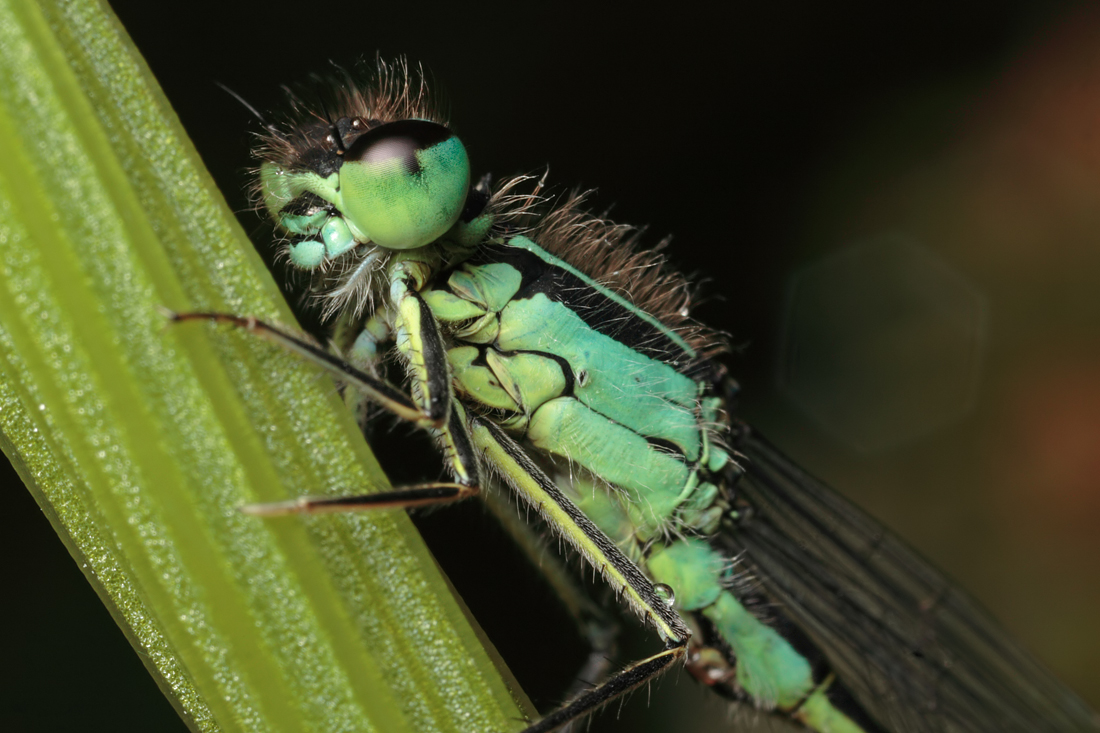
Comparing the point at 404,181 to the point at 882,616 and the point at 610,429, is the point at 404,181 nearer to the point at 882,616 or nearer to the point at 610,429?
the point at 610,429

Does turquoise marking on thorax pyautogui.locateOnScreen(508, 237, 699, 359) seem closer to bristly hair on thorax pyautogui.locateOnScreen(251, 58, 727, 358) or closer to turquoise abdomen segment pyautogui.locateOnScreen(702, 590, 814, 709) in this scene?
bristly hair on thorax pyautogui.locateOnScreen(251, 58, 727, 358)

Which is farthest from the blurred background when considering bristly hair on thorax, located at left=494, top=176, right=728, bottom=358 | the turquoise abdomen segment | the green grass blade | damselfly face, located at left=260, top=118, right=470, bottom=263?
the green grass blade

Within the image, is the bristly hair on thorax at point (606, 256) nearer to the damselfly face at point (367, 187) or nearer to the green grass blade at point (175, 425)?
the damselfly face at point (367, 187)

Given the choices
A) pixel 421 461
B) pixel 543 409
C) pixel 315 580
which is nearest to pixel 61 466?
pixel 315 580

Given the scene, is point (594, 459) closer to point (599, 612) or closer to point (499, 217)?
point (499, 217)

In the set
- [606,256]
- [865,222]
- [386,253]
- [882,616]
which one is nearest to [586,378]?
[606,256]

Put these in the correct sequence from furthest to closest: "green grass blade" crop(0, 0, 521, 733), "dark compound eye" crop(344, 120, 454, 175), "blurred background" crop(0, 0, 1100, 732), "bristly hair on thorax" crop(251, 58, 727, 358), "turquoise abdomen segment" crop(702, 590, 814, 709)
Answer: "blurred background" crop(0, 0, 1100, 732)
"turquoise abdomen segment" crop(702, 590, 814, 709)
"bristly hair on thorax" crop(251, 58, 727, 358)
"dark compound eye" crop(344, 120, 454, 175)
"green grass blade" crop(0, 0, 521, 733)

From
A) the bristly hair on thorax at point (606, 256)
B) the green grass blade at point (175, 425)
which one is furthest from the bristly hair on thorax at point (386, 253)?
the green grass blade at point (175, 425)
